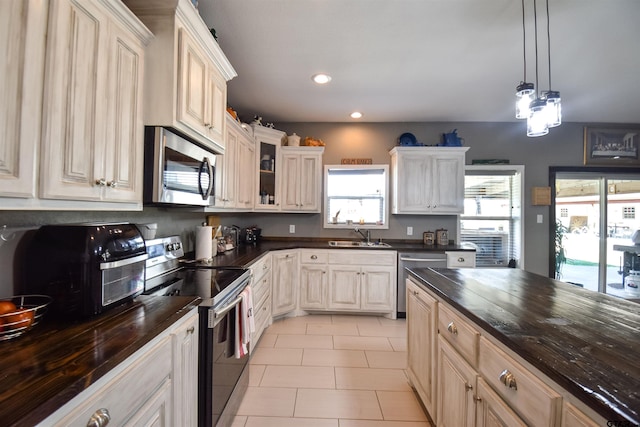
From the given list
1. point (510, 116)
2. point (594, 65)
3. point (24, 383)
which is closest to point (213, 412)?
point (24, 383)

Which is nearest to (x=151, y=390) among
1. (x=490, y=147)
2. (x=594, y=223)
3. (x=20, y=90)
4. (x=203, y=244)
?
(x=20, y=90)

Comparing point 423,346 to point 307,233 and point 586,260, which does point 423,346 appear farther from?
point 586,260

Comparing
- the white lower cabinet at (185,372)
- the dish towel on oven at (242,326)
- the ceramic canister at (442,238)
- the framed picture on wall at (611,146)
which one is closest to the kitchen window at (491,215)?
the ceramic canister at (442,238)

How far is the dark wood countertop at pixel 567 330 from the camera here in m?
0.66

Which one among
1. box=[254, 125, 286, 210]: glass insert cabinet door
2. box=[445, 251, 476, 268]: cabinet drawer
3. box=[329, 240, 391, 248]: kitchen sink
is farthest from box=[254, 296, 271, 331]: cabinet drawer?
box=[445, 251, 476, 268]: cabinet drawer

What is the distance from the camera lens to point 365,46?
84.9 inches

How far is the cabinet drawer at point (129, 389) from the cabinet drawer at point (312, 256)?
2365mm

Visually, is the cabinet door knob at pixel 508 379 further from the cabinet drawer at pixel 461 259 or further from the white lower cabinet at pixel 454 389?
the cabinet drawer at pixel 461 259

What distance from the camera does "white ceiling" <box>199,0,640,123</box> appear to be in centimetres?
179

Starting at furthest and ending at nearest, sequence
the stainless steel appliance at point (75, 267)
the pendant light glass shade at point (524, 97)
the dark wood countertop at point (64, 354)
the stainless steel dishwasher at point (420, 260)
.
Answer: the stainless steel dishwasher at point (420, 260) < the pendant light glass shade at point (524, 97) < the stainless steel appliance at point (75, 267) < the dark wood countertop at point (64, 354)

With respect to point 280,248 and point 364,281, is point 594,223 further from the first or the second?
point 280,248

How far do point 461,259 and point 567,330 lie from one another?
2.47m

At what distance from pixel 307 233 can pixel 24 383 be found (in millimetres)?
3367

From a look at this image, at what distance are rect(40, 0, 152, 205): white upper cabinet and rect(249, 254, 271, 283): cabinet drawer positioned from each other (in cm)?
118
